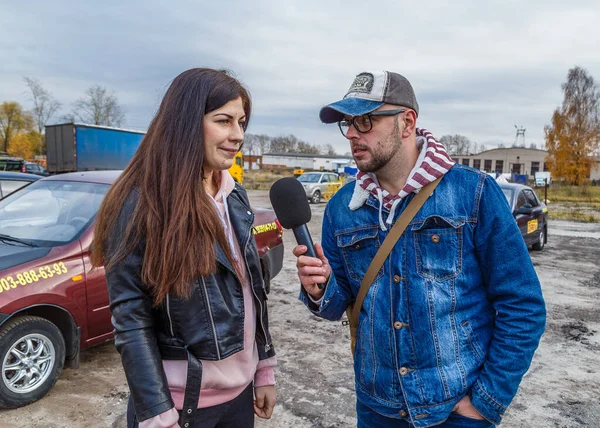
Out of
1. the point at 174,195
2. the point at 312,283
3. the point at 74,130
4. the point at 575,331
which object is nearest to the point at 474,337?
the point at 312,283

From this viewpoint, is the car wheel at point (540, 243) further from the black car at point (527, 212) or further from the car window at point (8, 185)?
the car window at point (8, 185)

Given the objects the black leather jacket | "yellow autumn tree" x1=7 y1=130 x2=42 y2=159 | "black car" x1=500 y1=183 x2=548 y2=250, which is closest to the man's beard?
the black leather jacket

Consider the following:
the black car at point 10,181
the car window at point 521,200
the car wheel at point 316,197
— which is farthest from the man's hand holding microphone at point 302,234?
the car wheel at point 316,197

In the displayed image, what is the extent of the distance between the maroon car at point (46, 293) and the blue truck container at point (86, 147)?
19076 millimetres

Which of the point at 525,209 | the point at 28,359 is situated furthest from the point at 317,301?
the point at 525,209

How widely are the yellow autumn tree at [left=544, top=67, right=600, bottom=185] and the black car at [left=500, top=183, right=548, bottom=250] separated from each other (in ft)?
148

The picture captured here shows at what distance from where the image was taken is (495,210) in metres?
1.68

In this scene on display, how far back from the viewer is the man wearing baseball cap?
165 cm

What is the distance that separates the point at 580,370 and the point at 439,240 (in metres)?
3.71

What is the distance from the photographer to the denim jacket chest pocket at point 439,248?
5.57 feet

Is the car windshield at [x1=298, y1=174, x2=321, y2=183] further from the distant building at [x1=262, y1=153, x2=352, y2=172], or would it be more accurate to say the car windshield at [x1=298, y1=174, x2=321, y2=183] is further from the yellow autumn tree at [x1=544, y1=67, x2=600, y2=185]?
the distant building at [x1=262, y1=153, x2=352, y2=172]

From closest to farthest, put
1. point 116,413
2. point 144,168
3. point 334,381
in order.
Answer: point 144,168 → point 116,413 → point 334,381

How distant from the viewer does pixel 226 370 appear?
1755 millimetres

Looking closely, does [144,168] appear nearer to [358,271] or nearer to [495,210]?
[358,271]
